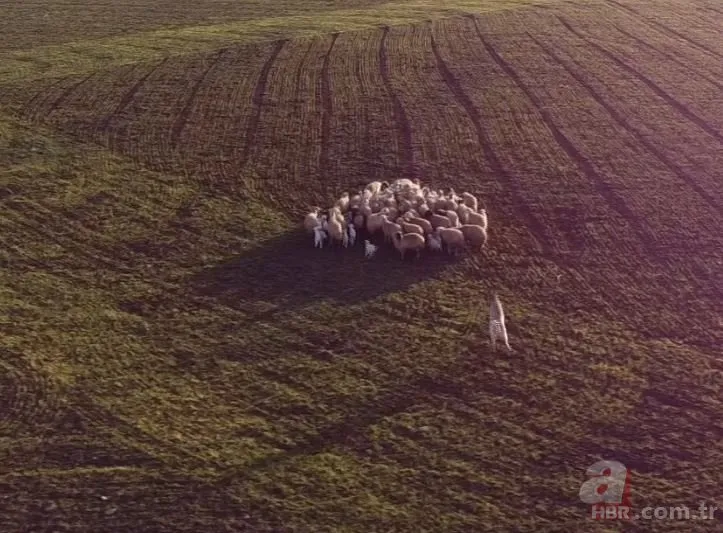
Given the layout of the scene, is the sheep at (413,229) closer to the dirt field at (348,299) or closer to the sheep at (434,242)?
the sheep at (434,242)

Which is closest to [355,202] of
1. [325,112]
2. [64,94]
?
[325,112]

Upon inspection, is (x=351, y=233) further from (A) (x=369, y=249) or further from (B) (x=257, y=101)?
(B) (x=257, y=101)

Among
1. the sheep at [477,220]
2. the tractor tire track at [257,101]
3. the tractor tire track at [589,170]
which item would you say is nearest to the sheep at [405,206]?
the sheep at [477,220]

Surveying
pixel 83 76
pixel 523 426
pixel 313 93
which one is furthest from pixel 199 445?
pixel 83 76

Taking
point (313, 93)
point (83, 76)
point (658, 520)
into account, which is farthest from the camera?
point (83, 76)

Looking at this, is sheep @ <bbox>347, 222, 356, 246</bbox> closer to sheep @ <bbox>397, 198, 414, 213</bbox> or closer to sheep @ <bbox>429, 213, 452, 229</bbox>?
sheep @ <bbox>397, 198, 414, 213</bbox>

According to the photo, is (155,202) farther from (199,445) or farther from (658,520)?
(658,520)
